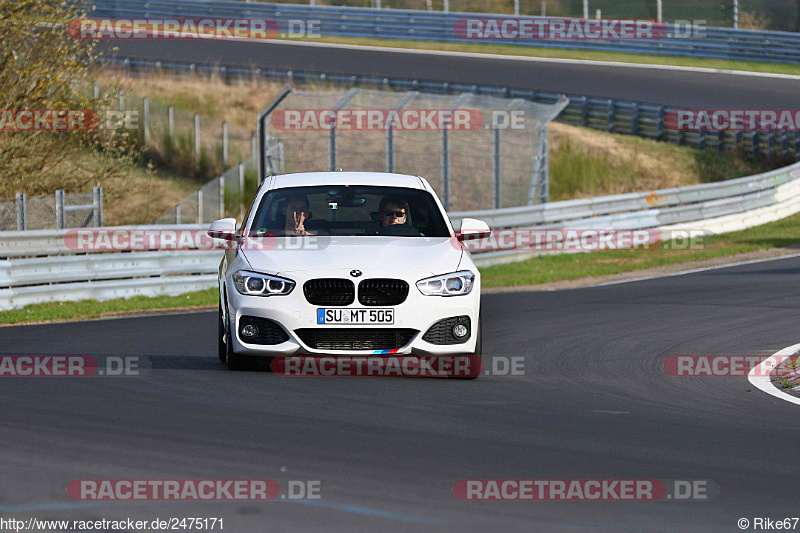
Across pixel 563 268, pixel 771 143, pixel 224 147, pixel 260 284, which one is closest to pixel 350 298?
pixel 260 284

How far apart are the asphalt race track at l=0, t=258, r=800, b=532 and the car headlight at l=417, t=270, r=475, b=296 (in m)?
0.67

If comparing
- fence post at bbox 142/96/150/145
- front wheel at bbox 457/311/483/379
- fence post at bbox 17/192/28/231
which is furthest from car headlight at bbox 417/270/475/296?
fence post at bbox 142/96/150/145

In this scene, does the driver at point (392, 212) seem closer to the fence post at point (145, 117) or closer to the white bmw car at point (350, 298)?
the white bmw car at point (350, 298)

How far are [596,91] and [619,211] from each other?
466 inches

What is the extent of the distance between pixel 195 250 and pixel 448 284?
10.6 meters

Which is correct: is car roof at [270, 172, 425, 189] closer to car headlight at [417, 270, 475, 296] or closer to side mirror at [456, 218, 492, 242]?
side mirror at [456, 218, 492, 242]

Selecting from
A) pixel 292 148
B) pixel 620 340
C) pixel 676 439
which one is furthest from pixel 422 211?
pixel 292 148

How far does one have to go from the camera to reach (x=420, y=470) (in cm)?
660

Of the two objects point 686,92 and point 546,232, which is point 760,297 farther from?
point 686,92

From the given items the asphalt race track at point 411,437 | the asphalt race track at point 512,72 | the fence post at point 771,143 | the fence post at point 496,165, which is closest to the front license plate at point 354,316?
the asphalt race track at point 411,437

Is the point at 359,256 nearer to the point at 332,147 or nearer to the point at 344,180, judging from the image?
the point at 344,180

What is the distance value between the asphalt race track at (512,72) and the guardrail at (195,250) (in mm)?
7581

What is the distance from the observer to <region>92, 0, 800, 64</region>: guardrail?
4047cm

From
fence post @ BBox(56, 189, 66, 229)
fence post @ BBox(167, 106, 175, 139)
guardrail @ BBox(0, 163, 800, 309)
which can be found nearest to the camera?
guardrail @ BBox(0, 163, 800, 309)
